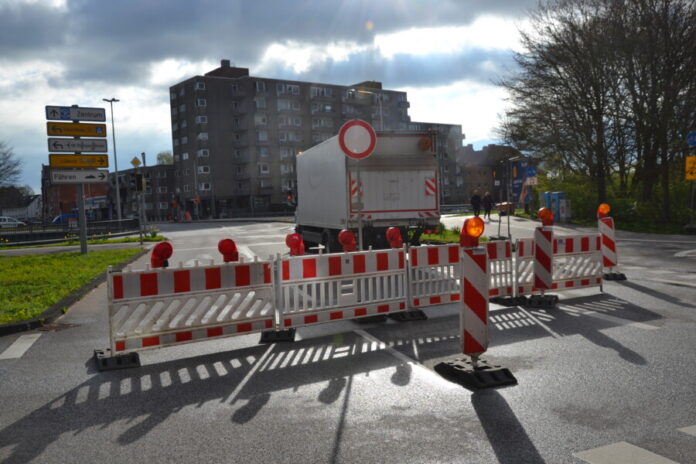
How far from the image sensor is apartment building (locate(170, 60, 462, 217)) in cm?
8325

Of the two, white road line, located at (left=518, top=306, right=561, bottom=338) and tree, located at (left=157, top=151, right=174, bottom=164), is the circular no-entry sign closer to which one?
white road line, located at (left=518, top=306, right=561, bottom=338)

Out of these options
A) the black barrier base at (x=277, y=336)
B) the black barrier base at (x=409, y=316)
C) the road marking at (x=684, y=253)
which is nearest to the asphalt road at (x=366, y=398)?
the black barrier base at (x=277, y=336)

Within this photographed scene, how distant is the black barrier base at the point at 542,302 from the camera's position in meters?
8.22

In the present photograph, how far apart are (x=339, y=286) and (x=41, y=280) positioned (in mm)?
8301

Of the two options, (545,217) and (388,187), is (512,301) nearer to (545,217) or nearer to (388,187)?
(545,217)

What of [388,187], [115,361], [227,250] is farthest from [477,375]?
[388,187]

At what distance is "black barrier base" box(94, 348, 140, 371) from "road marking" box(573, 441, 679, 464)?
14.1ft

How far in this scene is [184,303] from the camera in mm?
6219

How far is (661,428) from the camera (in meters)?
3.70

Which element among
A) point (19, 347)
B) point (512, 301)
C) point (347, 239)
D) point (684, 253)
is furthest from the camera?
point (684, 253)

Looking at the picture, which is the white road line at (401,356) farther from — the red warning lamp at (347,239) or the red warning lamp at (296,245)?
the red warning lamp at (296,245)

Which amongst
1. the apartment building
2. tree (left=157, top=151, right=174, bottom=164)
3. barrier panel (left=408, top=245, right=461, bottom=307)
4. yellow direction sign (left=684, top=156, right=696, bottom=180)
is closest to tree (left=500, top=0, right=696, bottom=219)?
yellow direction sign (left=684, top=156, right=696, bottom=180)

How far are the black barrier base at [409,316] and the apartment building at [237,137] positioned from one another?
7379 cm

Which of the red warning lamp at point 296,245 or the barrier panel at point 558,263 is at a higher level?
the red warning lamp at point 296,245
